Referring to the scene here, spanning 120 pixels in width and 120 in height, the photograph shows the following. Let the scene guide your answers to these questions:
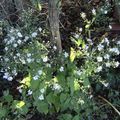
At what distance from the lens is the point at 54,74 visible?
3.18m

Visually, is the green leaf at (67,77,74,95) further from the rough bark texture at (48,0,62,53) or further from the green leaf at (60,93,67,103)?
the rough bark texture at (48,0,62,53)

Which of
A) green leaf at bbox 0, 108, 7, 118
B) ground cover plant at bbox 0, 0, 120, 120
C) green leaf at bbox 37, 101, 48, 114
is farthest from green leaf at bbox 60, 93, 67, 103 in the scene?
green leaf at bbox 0, 108, 7, 118

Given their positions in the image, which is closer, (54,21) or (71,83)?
(71,83)

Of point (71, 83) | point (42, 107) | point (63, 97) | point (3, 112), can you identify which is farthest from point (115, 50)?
point (3, 112)

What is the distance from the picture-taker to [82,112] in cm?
311

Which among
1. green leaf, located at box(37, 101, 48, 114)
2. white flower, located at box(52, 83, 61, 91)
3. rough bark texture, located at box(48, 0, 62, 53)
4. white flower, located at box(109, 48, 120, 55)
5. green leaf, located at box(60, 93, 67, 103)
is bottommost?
green leaf, located at box(37, 101, 48, 114)

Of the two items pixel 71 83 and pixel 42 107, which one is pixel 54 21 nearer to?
pixel 71 83

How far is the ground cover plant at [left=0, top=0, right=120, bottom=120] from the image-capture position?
298 centimetres

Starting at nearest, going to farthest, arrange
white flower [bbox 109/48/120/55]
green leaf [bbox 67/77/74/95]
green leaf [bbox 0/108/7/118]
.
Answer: green leaf [bbox 67/77/74/95], green leaf [bbox 0/108/7/118], white flower [bbox 109/48/120/55]

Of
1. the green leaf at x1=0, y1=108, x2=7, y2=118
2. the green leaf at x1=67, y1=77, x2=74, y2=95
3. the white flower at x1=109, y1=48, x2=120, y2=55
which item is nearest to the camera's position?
the green leaf at x1=67, y1=77, x2=74, y2=95

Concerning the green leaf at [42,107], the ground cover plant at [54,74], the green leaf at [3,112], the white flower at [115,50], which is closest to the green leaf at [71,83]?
the ground cover plant at [54,74]

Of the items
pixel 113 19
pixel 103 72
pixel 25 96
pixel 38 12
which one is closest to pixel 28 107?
pixel 25 96

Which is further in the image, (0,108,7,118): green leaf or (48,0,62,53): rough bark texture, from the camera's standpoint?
(48,0,62,53): rough bark texture

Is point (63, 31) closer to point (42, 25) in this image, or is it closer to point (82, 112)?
point (42, 25)
